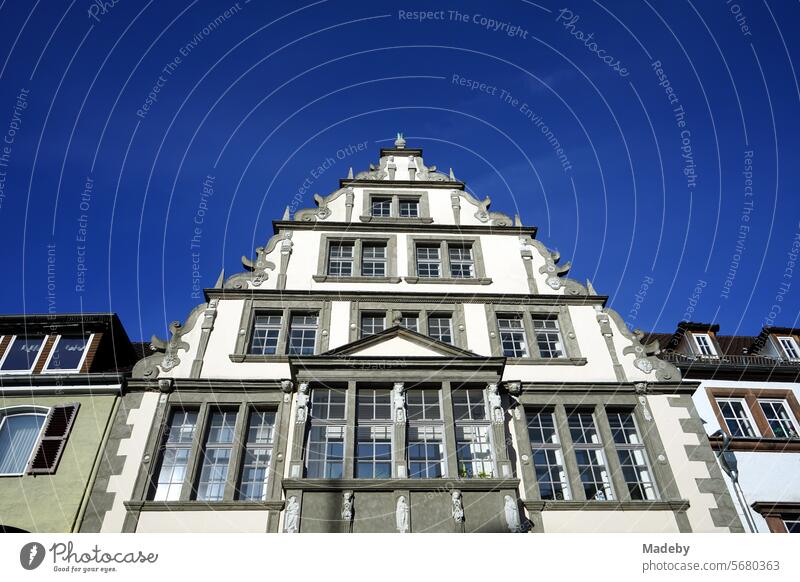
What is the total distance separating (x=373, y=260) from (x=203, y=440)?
28.3ft

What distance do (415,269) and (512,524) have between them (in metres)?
9.59

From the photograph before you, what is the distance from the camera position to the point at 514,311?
65.9 ft

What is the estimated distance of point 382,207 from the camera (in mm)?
24109

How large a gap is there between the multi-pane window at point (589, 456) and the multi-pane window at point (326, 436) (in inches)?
256

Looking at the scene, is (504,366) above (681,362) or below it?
below

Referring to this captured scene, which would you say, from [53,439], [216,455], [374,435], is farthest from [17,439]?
[374,435]

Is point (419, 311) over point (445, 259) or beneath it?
Result: beneath

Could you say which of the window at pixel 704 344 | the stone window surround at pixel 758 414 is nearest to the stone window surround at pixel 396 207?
the window at pixel 704 344

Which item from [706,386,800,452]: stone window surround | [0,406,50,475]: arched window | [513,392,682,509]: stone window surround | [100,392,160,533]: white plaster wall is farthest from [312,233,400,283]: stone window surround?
[706,386,800,452]: stone window surround

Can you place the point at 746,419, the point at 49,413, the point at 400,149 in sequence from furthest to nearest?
the point at 400,149, the point at 746,419, the point at 49,413

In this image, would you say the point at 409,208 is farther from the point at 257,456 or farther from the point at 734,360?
the point at 734,360

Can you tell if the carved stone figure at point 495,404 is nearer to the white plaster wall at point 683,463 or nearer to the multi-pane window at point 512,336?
the multi-pane window at point 512,336
